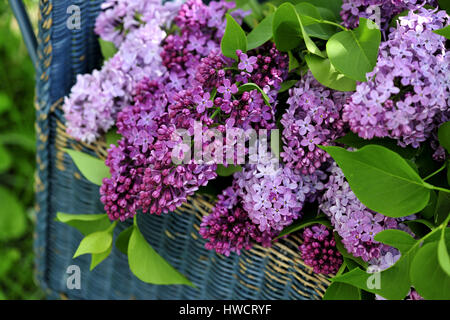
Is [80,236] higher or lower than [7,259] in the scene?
higher

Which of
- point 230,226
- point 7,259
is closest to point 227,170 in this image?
point 230,226

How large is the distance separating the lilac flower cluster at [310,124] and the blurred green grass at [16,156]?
0.96 metres

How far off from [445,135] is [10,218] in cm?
120

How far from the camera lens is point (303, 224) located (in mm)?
623

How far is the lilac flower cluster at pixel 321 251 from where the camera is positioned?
61cm

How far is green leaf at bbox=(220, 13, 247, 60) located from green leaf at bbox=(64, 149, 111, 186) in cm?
27

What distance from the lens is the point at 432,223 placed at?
0.56 metres

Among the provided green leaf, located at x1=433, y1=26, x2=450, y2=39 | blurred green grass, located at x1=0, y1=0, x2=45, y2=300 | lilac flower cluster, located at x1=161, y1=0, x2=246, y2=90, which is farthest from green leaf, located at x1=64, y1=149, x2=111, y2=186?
blurred green grass, located at x1=0, y1=0, x2=45, y2=300

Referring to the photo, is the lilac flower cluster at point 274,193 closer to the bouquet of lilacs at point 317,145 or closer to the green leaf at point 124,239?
the bouquet of lilacs at point 317,145

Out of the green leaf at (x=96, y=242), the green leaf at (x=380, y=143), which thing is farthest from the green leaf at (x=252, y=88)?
the green leaf at (x=96, y=242)

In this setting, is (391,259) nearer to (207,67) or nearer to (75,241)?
(207,67)

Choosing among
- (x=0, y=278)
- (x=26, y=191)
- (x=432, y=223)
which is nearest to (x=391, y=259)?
(x=432, y=223)

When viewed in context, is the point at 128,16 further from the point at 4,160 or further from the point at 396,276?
the point at 4,160

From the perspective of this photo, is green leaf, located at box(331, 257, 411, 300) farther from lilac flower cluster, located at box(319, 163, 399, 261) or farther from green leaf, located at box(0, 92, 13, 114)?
green leaf, located at box(0, 92, 13, 114)
